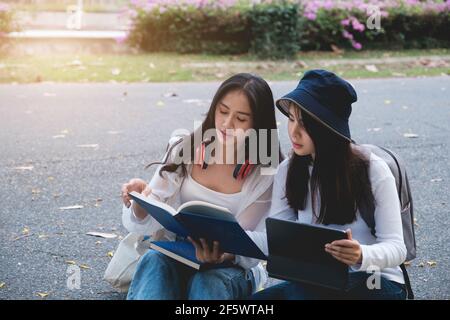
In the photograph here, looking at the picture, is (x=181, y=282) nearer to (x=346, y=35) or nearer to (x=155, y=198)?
(x=155, y=198)

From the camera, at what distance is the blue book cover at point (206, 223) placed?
2.17 m

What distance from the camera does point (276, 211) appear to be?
2.62 metres

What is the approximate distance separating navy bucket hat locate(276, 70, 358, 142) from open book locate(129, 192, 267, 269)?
0.47 m

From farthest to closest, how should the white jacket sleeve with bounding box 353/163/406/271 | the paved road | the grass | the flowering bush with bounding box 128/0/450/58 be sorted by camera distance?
the flowering bush with bounding box 128/0/450/58, the grass, the paved road, the white jacket sleeve with bounding box 353/163/406/271

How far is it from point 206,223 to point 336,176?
510mm

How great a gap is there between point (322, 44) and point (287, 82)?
10.2 ft

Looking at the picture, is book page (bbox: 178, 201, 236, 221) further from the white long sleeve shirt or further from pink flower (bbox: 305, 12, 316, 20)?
pink flower (bbox: 305, 12, 316, 20)

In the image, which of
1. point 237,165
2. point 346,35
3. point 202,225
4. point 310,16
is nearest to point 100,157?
point 237,165

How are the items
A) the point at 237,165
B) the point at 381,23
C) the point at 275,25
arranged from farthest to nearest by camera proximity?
the point at 381,23
the point at 275,25
the point at 237,165

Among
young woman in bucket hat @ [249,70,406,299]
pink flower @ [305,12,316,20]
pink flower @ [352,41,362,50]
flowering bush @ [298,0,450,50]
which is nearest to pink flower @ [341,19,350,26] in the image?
flowering bush @ [298,0,450,50]

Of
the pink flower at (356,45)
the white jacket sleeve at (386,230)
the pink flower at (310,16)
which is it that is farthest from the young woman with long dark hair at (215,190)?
the pink flower at (356,45)

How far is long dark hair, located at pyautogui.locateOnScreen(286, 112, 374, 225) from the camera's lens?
2.40 m

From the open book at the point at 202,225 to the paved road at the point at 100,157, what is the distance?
82cm

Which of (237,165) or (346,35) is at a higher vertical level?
(237,165)
